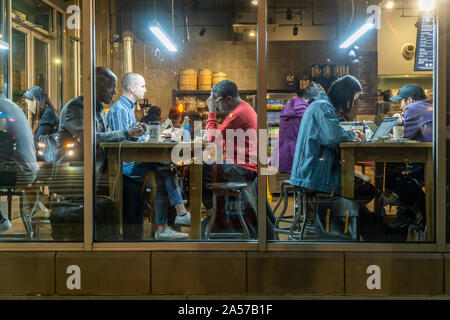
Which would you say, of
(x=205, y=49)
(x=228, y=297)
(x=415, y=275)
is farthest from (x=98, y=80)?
(x=205, y=49)

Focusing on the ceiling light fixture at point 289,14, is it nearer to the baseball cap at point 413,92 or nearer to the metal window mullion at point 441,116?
the baseball cap at point 413,92

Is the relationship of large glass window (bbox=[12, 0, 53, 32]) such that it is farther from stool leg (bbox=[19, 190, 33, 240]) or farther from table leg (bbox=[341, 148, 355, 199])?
table leg (bbox=[341, 148, 355, 199])

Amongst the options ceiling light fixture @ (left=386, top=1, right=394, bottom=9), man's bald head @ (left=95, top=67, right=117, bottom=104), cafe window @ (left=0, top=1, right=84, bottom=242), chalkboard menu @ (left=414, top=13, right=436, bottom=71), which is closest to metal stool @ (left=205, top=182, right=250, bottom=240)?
cafe window @ (left=0, top=1, right=84, bottom=242)

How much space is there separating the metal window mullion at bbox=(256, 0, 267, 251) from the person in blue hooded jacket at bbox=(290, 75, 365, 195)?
0.55 metres

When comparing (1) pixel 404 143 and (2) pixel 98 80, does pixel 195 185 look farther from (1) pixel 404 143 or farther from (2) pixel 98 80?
(1) pixel 404 143

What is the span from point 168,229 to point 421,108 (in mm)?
2658

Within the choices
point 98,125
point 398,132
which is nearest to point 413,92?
point 398,132

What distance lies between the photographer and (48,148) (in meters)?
4.10

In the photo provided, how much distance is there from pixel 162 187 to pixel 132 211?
381 mm

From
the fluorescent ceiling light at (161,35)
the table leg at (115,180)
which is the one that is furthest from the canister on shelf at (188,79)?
the table leg at (115,180)

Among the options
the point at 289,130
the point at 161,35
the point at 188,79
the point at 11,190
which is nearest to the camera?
the point at 11,190

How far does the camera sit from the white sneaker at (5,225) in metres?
3.73

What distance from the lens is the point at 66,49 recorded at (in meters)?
6.13

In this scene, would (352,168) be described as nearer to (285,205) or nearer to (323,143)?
(323,143)
